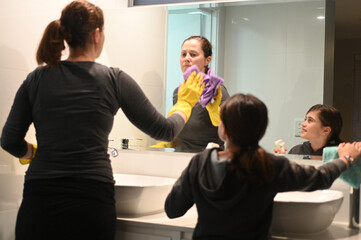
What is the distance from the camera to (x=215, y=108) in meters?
2.30

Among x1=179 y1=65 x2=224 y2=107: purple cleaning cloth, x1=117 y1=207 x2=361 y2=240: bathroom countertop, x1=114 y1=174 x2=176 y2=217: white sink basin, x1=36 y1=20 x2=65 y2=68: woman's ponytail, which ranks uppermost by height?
x1=36 y1=20 x2=65 y2=68: woman's ponytail

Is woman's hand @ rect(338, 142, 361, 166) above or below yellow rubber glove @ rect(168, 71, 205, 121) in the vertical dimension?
below

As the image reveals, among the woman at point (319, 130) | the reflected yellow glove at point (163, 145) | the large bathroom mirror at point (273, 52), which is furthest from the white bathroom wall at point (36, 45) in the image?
the woman at point (319, 130)

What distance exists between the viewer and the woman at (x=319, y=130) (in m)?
2.07

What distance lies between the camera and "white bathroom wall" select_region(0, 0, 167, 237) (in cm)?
218

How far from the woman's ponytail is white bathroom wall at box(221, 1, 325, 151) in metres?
0.91

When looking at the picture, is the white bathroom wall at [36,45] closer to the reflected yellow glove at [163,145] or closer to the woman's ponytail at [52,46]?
the reflected yellow glove at [163,145]

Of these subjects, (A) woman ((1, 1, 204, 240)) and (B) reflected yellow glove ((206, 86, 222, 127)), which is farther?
(B) reflected yellow glove ((206, 86, 222, 127))

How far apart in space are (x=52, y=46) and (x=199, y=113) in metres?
0.88

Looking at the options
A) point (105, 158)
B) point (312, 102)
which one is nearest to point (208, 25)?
point (312, 102)

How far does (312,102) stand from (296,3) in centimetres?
46

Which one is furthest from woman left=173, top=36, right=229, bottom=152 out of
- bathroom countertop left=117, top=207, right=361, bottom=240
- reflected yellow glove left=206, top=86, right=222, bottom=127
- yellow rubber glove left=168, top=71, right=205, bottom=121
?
bathroom countertop left=117, top=207, right=361, bottom=240

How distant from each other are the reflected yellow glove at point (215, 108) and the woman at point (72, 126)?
636mm

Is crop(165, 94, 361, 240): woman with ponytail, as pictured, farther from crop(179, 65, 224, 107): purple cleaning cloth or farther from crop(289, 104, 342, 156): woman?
crop(179, 65, 224, 107): purple cleaning cloth
